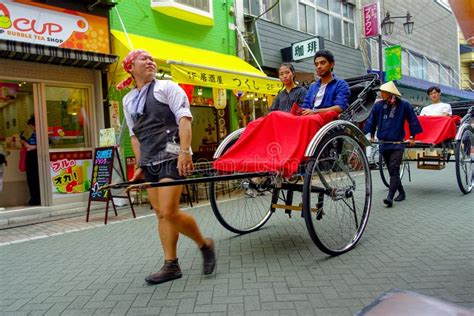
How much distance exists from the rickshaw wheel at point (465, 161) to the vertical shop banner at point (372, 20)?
8736mm

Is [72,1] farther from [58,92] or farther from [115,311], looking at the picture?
[115,311]

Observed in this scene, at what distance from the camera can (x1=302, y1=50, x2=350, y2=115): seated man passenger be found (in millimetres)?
4117

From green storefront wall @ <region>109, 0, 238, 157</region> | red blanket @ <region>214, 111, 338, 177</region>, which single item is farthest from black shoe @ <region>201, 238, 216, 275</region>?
green storefront wall @ <region>109, 0, 238, 157</region>

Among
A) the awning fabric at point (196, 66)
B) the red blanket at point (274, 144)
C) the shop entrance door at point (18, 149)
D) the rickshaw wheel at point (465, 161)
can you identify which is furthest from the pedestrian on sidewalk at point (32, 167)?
the rickshaw wheel at point (465, 161)

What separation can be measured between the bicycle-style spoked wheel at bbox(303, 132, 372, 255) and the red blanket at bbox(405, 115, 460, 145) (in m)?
3.00

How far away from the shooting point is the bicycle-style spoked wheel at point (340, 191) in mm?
3686

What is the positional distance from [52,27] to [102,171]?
2.82m

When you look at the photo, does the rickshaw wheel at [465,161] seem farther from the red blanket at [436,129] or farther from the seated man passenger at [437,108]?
the seated man passenger at [437,108]

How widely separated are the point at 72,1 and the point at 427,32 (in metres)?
21.7

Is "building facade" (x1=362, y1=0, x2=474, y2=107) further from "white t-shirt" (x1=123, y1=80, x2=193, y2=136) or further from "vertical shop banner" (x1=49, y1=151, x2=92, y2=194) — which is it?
"white t-shirt" (x1=123, y1=80, x2=193, y2=136)

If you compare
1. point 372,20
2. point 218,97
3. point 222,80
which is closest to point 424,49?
point 372,20

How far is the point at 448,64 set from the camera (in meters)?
25.2

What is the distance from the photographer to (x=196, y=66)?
718 cm

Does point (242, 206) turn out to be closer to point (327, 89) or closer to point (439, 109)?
point (327, 89)
